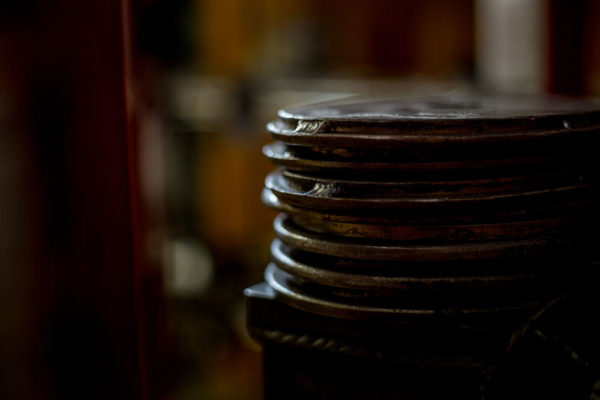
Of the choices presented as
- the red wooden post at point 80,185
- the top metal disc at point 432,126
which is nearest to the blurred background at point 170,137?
the red wooden post at point 80,185

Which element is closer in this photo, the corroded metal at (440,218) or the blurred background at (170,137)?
the corroded metal at (440,218)

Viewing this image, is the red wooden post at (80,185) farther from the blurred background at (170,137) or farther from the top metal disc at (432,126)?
the top metal disc at (432,126)

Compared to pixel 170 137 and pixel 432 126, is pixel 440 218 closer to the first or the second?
pixel 432 126

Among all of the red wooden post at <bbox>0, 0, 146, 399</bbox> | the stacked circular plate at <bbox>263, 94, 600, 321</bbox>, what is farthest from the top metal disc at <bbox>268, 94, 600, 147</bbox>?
the red wooden post at <bbox>0, 0, 146, 399</bbox>

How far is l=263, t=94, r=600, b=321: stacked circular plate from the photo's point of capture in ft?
2.26

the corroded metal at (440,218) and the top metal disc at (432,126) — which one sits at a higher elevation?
the top metal disc at (432,126)

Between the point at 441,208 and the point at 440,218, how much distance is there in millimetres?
15

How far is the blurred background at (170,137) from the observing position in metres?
1.07

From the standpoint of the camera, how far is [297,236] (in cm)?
76

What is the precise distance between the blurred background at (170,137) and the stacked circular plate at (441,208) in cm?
44

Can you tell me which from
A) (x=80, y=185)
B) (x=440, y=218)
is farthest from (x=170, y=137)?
(x=440, y=218)

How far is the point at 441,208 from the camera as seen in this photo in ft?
2.26

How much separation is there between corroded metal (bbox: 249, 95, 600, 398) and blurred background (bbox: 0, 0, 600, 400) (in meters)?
0.44

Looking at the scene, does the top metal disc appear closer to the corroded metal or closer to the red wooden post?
the corroded metal
